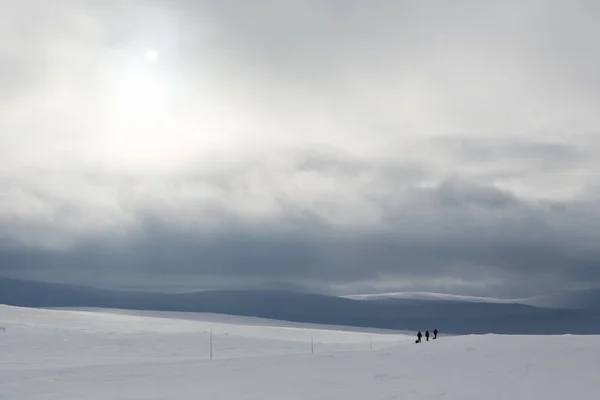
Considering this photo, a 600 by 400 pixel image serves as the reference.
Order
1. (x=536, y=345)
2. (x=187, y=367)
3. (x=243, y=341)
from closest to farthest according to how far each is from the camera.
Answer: (x=187, y=367) → (x=536, y=345) → (x=243, y=341)

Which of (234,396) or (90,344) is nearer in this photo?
(234,396)

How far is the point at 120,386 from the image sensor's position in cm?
1831

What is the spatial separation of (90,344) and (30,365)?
28.4 feet

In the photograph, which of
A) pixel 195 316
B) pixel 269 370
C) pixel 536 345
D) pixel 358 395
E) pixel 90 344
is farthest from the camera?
pixel 195 316

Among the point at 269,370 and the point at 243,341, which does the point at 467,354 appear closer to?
the point at 269,370

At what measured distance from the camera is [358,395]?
15727 millimetres

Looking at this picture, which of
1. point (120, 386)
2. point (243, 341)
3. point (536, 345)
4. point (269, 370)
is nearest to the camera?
point (120, 386)

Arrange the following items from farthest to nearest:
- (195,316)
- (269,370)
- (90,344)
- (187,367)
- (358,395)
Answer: (195,316), (90,344), (187,367), (269,370), (358,395)

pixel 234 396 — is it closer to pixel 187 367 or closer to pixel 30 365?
pixel 187 367

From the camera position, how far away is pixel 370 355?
85.1 feet

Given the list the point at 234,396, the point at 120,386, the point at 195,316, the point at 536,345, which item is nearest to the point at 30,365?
the point at 120,386

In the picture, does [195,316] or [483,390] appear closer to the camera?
[483,390]

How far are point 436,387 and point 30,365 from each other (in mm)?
18185

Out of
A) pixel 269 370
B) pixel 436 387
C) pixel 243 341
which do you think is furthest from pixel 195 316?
pixel 436 387
